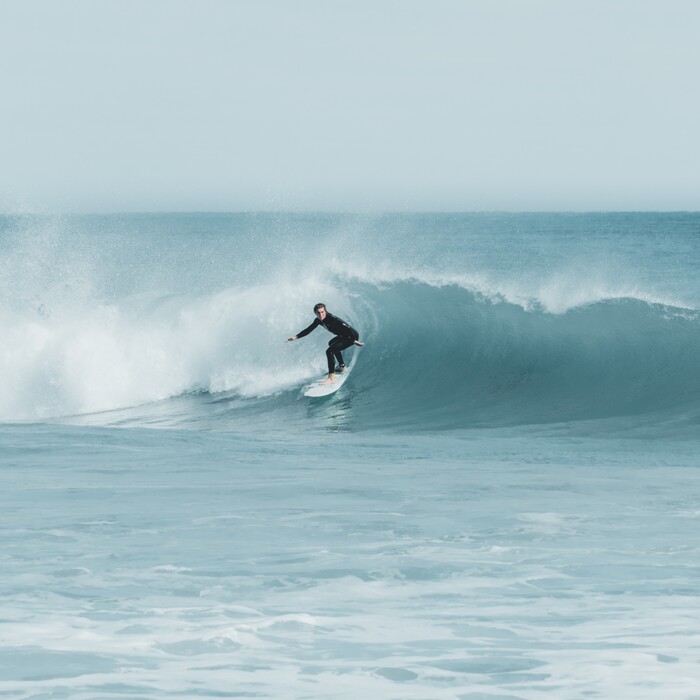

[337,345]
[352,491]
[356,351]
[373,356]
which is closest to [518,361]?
[373,356]

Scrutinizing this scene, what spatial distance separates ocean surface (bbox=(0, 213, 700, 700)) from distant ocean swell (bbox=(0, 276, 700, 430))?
6 centimetres

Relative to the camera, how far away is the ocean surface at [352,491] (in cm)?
458

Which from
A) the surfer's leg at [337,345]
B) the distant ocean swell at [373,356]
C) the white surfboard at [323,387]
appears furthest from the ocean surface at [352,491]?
the surfer's leg at [337,345]

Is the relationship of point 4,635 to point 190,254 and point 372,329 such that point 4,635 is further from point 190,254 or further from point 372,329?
point 190,254

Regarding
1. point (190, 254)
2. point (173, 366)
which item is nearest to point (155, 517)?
point (173, 366)

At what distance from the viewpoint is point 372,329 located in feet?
58.0

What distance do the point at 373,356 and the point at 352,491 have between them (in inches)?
331

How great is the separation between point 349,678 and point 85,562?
227 centimetres

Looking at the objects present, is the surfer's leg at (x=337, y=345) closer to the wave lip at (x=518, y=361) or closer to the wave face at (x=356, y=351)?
the wave face at (x=356, y=351)

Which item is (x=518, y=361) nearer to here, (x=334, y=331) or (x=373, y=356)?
(x=373, y=356)

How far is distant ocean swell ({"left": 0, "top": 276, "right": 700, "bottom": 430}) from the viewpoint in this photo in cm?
1406

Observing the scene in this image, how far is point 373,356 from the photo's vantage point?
16484mm

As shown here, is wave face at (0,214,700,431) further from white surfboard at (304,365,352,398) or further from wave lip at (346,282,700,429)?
white surfboard at (304,365,352,398)

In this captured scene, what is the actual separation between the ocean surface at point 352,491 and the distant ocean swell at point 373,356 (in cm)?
6
